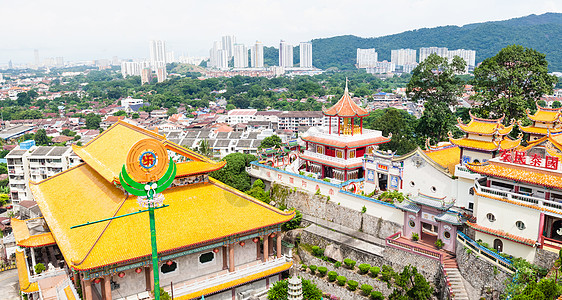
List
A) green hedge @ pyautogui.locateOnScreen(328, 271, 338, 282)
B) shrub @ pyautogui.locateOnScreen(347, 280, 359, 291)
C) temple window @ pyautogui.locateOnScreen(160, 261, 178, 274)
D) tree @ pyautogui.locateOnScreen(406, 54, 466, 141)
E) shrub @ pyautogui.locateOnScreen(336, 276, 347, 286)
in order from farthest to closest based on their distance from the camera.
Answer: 1. tree @ pyautogui.locateOnScreen(406, 54, 466, 141)
2. green hedge @ pyautogui.locateOnScreen(328, 271, 338, 282)
3. shrub @ pyautogui.locateOnScreen(336, 276, 347, 286)
4. shrub @ pyautogui.locateOnScreen(347, 280, 359, 291)
5. temple window @ pyautogui.locateOnScreen(160, 261, 178, 274)

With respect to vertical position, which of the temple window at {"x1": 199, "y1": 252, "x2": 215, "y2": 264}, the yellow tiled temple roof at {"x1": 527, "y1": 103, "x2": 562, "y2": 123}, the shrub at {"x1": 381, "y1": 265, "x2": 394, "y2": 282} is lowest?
the shrub at {"x1": 381, "y1": 265, "x2": 394, "y2": 282}

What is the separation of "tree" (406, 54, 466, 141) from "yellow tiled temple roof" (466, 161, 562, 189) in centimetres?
1438

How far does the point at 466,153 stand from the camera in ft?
74.5

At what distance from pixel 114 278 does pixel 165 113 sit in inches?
3578

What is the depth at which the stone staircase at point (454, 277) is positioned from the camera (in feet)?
58.2

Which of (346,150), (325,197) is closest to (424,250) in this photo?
(325,197)

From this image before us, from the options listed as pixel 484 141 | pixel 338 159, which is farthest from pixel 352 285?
pixel 338 159

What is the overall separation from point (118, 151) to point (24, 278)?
746cm

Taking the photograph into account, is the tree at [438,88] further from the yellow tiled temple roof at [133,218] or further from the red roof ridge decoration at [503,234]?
the yellow tiled temple roof at [133,218]

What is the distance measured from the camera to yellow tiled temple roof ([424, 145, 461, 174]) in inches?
922

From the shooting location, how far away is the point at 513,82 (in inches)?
1182

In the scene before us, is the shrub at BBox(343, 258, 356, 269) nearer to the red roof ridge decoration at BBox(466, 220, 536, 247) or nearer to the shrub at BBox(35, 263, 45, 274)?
the red roof ridge decoration at BBox(466, 220, 536, 247)

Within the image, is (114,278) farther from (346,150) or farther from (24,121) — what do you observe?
(24,121)

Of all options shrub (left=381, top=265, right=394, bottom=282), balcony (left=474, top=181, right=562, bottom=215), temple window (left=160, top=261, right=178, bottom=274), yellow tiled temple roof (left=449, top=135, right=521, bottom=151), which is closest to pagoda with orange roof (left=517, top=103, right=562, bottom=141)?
yellow tiled temple roof (left=449, top=135, right=521, bottom=151)
